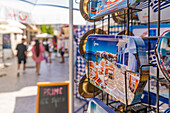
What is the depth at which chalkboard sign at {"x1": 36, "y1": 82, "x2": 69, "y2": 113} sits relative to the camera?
6.63 ft

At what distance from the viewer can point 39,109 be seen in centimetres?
200

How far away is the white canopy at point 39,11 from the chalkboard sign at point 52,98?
90 centimetres

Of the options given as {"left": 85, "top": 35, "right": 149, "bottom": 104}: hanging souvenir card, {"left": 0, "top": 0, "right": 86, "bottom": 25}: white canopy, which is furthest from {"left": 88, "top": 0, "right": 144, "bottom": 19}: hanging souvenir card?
{"left": 0, "top": 0, "right": 86, "bottom": 25}: white canopy

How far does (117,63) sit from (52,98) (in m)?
1.46

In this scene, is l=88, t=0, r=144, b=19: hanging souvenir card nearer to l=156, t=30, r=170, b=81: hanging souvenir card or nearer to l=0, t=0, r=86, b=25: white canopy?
l=156, t=30, r=170, b=81: hanging souvenir card

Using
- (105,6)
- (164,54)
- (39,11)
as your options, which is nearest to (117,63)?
(164,54)

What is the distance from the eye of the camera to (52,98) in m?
2.07

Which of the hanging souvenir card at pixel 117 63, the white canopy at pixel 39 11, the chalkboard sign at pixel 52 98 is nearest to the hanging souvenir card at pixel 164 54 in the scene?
the hanging souvenir card at pixel 117 63

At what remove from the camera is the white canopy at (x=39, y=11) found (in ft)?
6.53

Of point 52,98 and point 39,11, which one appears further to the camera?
point 39,11

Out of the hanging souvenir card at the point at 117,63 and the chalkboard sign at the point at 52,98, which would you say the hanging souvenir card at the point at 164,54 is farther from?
the chalkboard sign at the point at 52,98

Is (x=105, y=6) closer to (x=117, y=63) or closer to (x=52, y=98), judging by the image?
(x=117, y=63)

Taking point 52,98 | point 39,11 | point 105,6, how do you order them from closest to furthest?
1. point 105,6
2. point 52,98
3. point 39,11

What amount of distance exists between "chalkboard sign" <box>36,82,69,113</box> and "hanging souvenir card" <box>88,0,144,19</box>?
1.20 m
